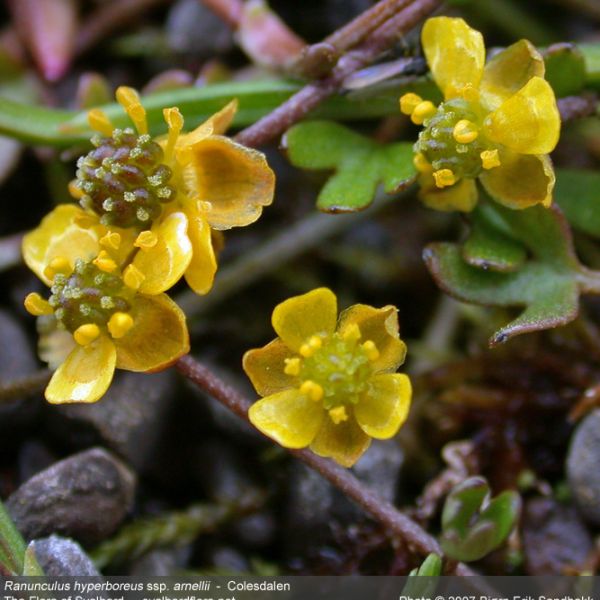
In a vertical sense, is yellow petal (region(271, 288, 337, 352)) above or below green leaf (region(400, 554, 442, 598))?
above

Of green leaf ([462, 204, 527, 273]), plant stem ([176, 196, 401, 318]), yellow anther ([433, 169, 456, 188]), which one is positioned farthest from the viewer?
plant stem ([176, 196, 401, 318])

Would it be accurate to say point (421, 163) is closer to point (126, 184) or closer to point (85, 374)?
point (126, 184)

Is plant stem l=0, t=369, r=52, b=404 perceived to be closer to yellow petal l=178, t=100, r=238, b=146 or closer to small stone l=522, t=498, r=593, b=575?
yellow petal l=178, t=100, r=238, b=146

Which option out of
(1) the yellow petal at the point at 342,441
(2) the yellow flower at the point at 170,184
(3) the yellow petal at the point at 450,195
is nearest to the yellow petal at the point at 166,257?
(2) the yellow flower at the point at 170,184

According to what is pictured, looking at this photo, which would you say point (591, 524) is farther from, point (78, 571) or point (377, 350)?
point (78, 571)

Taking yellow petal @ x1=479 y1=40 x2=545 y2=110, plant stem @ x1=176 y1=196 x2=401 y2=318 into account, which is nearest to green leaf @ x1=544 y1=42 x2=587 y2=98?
A: yellow petal @ x1=479 y1=40 x2=545 y2=110

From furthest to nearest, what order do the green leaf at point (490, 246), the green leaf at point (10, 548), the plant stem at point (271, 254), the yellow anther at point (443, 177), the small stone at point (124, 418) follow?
1. the plant stem at point (271, 254)
2. the small stone at point (124, 418)
3. the green leaf at point (490, 246)
4. the yellow anther at point (443, 177)
5. the green leaf at point (10, 548)

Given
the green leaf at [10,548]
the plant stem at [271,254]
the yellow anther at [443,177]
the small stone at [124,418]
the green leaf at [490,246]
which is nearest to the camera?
the green leaf at [10,548]

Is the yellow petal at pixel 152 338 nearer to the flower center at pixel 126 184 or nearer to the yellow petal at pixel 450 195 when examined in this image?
the flower center at pixel 126 184
